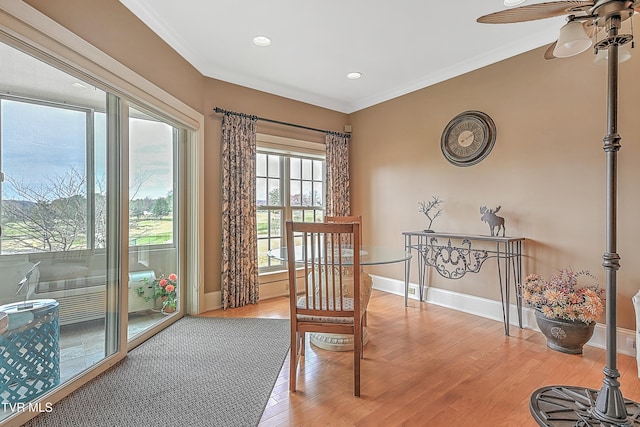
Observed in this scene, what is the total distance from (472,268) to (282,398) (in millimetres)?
2523

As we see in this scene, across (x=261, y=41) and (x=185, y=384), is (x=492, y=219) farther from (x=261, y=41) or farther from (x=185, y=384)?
(x=185, y=384)

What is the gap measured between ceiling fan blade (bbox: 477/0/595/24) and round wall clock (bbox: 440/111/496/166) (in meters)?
1.75

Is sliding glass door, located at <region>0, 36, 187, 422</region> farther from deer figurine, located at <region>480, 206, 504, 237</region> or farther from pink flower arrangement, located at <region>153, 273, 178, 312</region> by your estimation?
deer figurine, located at <region>480, 206, 504, 237</region>

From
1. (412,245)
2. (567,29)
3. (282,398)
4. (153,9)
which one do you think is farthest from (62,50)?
(412,245)

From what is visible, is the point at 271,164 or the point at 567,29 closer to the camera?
the point at 567,29

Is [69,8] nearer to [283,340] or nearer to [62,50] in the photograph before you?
[62,50]

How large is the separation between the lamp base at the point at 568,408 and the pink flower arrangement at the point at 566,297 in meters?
0.65

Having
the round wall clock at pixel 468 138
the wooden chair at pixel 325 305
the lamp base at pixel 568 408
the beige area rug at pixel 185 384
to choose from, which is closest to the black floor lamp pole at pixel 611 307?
the lamp base at pixel 568 408

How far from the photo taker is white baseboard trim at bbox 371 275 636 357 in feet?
8.09

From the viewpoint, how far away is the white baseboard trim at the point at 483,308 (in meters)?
2.47

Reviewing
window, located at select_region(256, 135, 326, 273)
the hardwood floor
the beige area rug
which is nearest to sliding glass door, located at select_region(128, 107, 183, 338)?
the beige area rug

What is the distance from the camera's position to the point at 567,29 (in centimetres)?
162

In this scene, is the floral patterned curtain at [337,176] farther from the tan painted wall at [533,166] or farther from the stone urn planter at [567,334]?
the stone urn planter at [567,334]

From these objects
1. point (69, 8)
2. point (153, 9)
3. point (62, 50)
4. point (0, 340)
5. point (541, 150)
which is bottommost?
point (0, 340)
